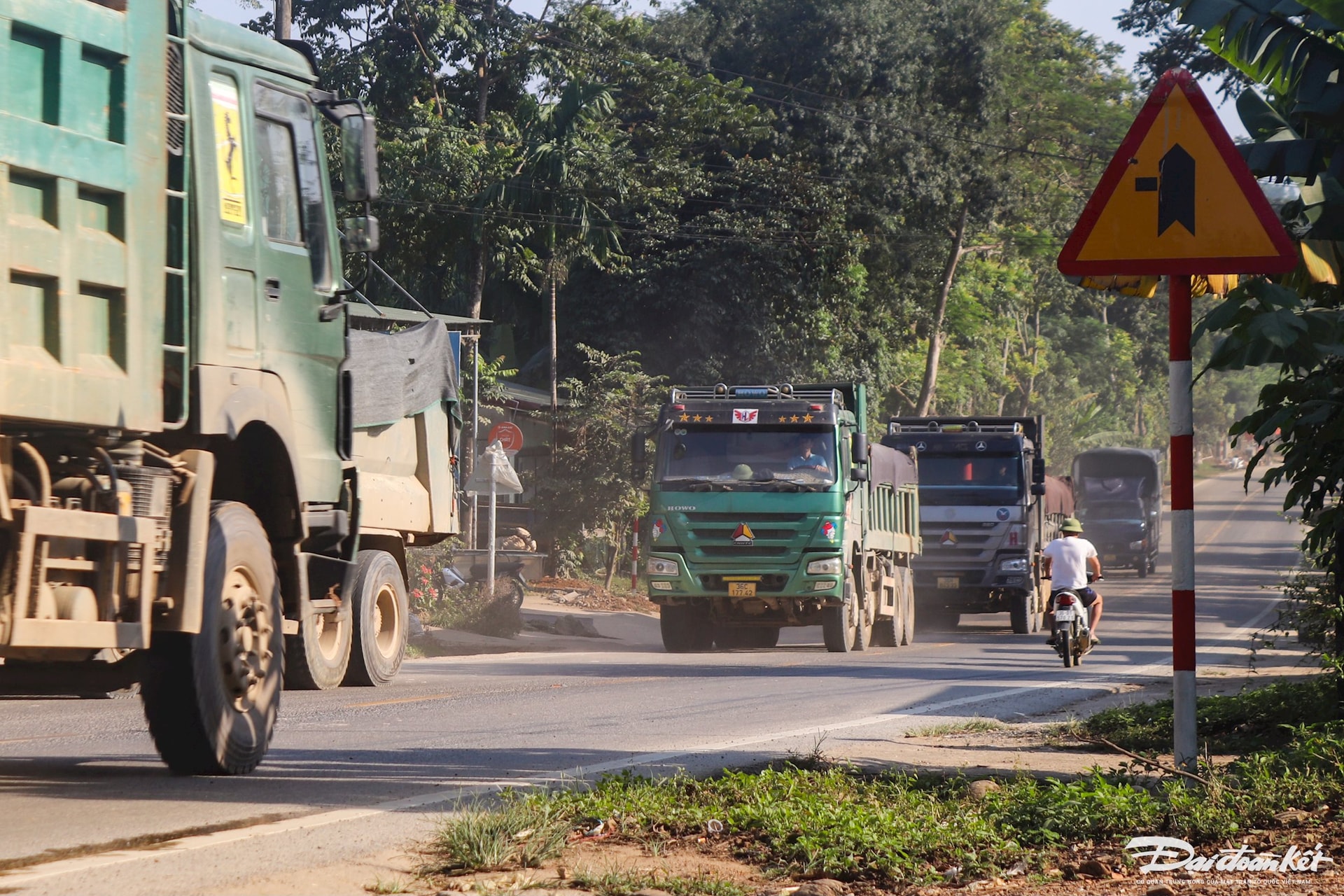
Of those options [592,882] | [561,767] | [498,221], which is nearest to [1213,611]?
[498,221]

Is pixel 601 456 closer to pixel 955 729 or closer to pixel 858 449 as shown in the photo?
pixel 858 449

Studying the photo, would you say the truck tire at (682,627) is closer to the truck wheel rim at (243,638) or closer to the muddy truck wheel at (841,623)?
the muddy truck wheel at (841,623)

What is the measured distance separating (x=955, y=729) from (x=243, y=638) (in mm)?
4640

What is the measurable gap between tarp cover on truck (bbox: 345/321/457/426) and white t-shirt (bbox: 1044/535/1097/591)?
6901 mm

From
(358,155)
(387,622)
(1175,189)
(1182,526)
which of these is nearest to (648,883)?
(1182,526)

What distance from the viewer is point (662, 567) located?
19.7 metres

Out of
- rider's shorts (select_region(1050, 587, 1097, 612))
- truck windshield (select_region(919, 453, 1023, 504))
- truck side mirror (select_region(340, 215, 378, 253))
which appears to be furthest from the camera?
truck windshield (select_region(919, 453, 1023, 504))

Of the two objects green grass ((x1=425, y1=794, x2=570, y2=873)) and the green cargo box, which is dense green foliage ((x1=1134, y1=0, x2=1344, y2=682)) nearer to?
green grass ((x1=425, y1=794, x2=570, y2=873))

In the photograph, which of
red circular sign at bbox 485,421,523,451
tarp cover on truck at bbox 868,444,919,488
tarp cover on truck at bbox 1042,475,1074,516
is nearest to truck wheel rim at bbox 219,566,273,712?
tarp cover on truck at bbox 868,444,919,488

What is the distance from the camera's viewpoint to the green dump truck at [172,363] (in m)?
5.98

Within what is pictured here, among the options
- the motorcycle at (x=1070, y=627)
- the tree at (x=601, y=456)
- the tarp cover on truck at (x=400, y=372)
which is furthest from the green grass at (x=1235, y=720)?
the tree at (x=601, y=456)

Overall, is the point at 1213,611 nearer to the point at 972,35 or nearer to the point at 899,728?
the point at 972,35

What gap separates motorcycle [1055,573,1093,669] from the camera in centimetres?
1720

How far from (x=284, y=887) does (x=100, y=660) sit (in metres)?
2.31
